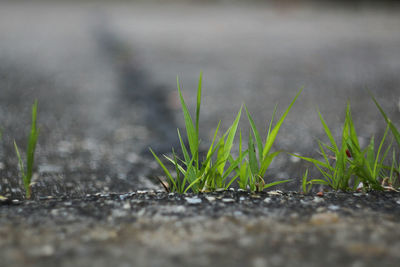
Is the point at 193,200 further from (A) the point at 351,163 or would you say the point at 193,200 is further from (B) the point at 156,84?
(B) the point at 156,84

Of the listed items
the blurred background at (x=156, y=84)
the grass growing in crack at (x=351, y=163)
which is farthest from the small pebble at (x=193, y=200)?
the blurred background at (x=156, y=84)

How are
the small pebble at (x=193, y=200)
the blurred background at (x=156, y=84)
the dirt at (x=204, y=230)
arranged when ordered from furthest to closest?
the blurred background at (x=156, y=84)
the small pebble at (x=193, y=200)
the dirt at (x=204, y=230)

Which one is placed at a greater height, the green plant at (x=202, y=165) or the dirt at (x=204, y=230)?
the green plant at (x=202, y=165)

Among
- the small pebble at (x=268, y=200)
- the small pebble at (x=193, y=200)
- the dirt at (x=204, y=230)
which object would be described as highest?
the dirt at (x=204, y=230)

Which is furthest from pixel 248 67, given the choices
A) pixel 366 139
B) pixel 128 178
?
pixel 128 178

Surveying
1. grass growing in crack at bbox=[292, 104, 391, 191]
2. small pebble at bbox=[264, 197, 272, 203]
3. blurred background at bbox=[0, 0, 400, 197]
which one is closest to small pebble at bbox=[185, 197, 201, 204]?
small pebble at bbox=[264, 197, 272, 203]

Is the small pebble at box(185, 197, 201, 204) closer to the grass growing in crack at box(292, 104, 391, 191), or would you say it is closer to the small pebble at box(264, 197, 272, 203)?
the small pebble at box(264, 197, 272, 203)

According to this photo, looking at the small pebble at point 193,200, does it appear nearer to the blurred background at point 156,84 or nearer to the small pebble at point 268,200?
the small pebble at point 268,200

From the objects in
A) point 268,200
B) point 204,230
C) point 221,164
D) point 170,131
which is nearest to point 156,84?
point 170,131
